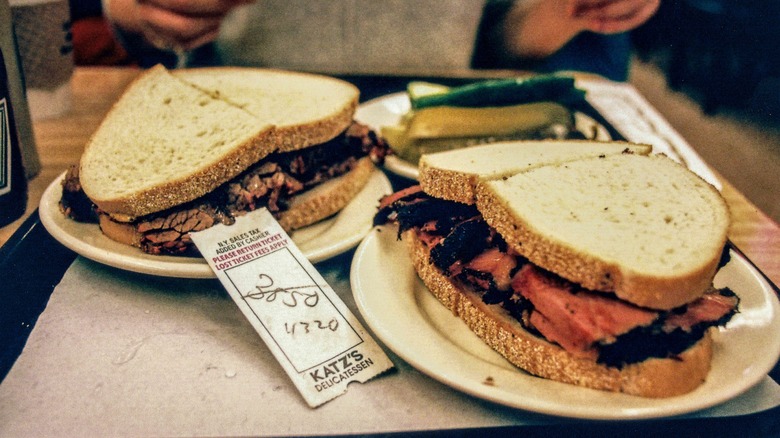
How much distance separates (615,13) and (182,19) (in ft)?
5.16

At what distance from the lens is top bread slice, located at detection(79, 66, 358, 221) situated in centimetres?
139

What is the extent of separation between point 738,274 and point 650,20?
120 centimetres

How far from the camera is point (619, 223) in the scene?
110cm

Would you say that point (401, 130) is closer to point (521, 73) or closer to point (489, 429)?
point (521, 73)

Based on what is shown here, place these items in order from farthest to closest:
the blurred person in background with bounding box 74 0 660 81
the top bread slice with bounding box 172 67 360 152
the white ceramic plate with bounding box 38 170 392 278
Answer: the blurred person in background with bounding box 74 0 660 81 → the top bread slice with bounding box 172 67 360 152 → the white ceramic plate with bounding box 38 170 392 278

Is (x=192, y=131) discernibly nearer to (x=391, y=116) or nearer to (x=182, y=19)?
(x=182, y=19)

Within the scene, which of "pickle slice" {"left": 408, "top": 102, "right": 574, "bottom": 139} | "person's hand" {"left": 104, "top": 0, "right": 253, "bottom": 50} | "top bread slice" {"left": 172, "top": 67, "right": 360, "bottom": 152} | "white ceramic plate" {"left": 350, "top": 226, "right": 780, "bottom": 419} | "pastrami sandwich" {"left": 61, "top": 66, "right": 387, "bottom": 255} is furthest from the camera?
"person's hand" {"left": 104, "top": 0, "right": 253, "bottom": 50}

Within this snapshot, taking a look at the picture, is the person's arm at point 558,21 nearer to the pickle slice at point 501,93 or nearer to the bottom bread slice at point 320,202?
the pickle slice at point 501,93

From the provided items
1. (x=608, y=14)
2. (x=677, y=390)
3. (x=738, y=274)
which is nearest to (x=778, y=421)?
(x=677, y=390)

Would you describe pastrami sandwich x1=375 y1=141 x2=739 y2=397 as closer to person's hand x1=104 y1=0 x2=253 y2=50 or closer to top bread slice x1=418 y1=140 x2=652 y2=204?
top bread slice x1=418 y1=140 x2=652 y2=204

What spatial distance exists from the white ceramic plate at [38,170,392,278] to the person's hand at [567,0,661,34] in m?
1.12

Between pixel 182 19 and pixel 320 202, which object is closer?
pixel 320 202

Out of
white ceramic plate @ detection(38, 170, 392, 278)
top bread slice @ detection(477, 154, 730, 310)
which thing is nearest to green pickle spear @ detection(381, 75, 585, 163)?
white ceramic plate @ detection(38, 170, 392, 278)

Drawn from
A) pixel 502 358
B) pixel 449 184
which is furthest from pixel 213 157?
pixel 502 358
